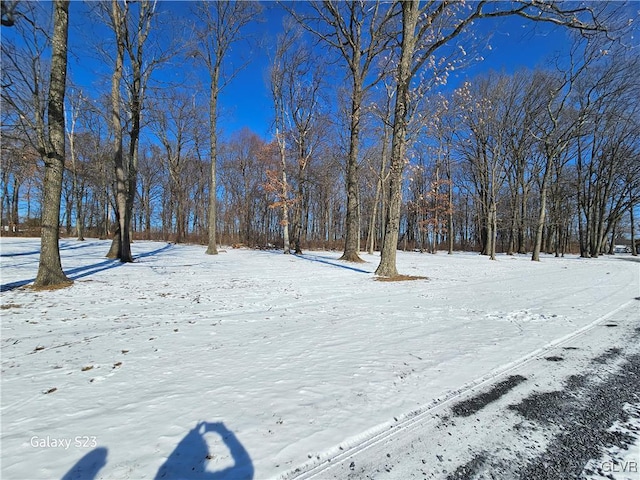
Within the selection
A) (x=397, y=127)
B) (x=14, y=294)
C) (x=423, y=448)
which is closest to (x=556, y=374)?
(x=423, y=448)

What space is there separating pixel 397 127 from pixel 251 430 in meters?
8.61

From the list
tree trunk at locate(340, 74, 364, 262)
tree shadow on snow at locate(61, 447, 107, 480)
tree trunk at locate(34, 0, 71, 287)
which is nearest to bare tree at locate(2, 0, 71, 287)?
tree trunk at locate(34, 0, 71, 287)

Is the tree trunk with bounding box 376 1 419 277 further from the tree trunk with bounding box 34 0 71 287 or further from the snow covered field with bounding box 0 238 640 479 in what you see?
the tree trunk with bounding box 34 0 71 287

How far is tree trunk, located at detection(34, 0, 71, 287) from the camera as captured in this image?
6.55 m

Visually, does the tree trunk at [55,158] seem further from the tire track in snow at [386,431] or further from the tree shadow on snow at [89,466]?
the tire track in snow at [386,431]

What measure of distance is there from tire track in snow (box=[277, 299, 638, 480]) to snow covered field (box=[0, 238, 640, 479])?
2 centimetres

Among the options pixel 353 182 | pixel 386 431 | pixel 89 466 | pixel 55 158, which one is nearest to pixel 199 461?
pixel 89 466

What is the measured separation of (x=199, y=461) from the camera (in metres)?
1.59

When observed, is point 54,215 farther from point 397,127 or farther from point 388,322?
point 397,127

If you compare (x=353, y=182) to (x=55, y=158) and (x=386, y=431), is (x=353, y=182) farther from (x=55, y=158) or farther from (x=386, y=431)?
(x=386, y=431)

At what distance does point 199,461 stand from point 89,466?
1.91 feet

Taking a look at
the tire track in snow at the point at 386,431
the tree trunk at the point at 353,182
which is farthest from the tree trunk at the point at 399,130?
the tire track in snow at the point at 386,431

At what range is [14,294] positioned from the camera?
573 cm

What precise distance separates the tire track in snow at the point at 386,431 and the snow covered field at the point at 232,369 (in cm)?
2
